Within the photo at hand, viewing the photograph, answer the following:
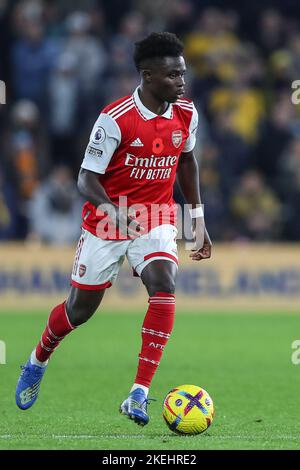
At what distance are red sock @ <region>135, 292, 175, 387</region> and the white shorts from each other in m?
0.28

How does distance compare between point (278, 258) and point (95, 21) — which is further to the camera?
point (95, 21)

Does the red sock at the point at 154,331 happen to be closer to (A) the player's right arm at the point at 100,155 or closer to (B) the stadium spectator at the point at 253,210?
(A) the player's right arm at the point at 100,155

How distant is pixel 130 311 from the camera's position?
15.4m

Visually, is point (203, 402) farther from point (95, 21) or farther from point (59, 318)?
point (95, 21)

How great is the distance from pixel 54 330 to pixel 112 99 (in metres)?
9.14

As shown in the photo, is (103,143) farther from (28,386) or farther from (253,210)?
(253,210)

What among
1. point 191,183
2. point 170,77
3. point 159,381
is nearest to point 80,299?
point 191,183

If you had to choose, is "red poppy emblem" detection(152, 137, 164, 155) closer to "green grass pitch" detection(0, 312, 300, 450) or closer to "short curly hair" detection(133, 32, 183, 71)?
"short curly hair" detection(133, 32, 183, 71)

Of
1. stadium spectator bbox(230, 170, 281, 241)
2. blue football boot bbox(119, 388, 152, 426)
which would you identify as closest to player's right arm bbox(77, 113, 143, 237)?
blue football boot bbox(119, 388, 152, 426)

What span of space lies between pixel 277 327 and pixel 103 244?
22.2ft

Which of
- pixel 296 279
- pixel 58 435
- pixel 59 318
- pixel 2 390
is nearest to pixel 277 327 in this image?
pixel 296 279

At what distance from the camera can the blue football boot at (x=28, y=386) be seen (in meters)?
7.45

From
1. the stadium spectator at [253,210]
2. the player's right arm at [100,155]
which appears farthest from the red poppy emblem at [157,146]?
the stadium spectator at [253,210]
